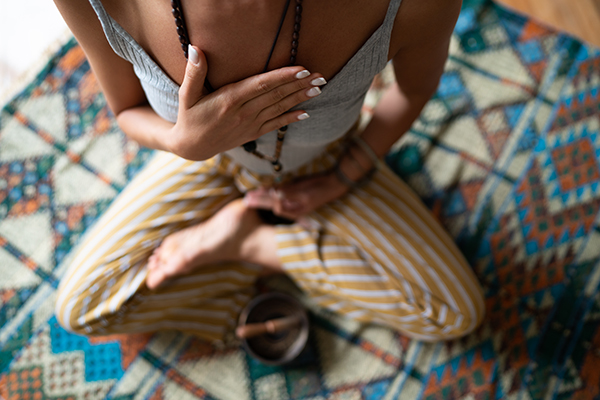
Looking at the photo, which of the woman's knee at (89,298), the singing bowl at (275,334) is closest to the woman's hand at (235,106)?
the woman's knee at (89,298)

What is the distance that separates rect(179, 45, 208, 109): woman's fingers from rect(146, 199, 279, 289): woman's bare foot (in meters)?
0.47

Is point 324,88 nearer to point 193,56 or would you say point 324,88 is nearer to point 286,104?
point 286,104

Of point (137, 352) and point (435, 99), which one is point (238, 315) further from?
point (435, 99)

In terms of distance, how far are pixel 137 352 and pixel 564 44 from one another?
1.59 metres

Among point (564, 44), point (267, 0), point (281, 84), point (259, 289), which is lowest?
point (259, 289)

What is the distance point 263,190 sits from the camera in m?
1.01

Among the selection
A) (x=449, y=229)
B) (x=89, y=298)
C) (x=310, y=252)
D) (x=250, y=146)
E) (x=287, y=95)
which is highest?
(x=287, y=95)

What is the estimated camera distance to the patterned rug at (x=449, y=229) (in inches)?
46.6

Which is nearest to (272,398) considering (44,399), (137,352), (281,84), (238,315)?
(238,315)

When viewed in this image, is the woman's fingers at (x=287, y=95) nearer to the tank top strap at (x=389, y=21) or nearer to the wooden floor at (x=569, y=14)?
the tank top strap at (x=389, y=21)

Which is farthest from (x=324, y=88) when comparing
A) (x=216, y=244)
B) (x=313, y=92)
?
(x=216, y=244)

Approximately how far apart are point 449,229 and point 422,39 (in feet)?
2.54

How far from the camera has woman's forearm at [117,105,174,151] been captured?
0.74m

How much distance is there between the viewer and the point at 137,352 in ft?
3.95
